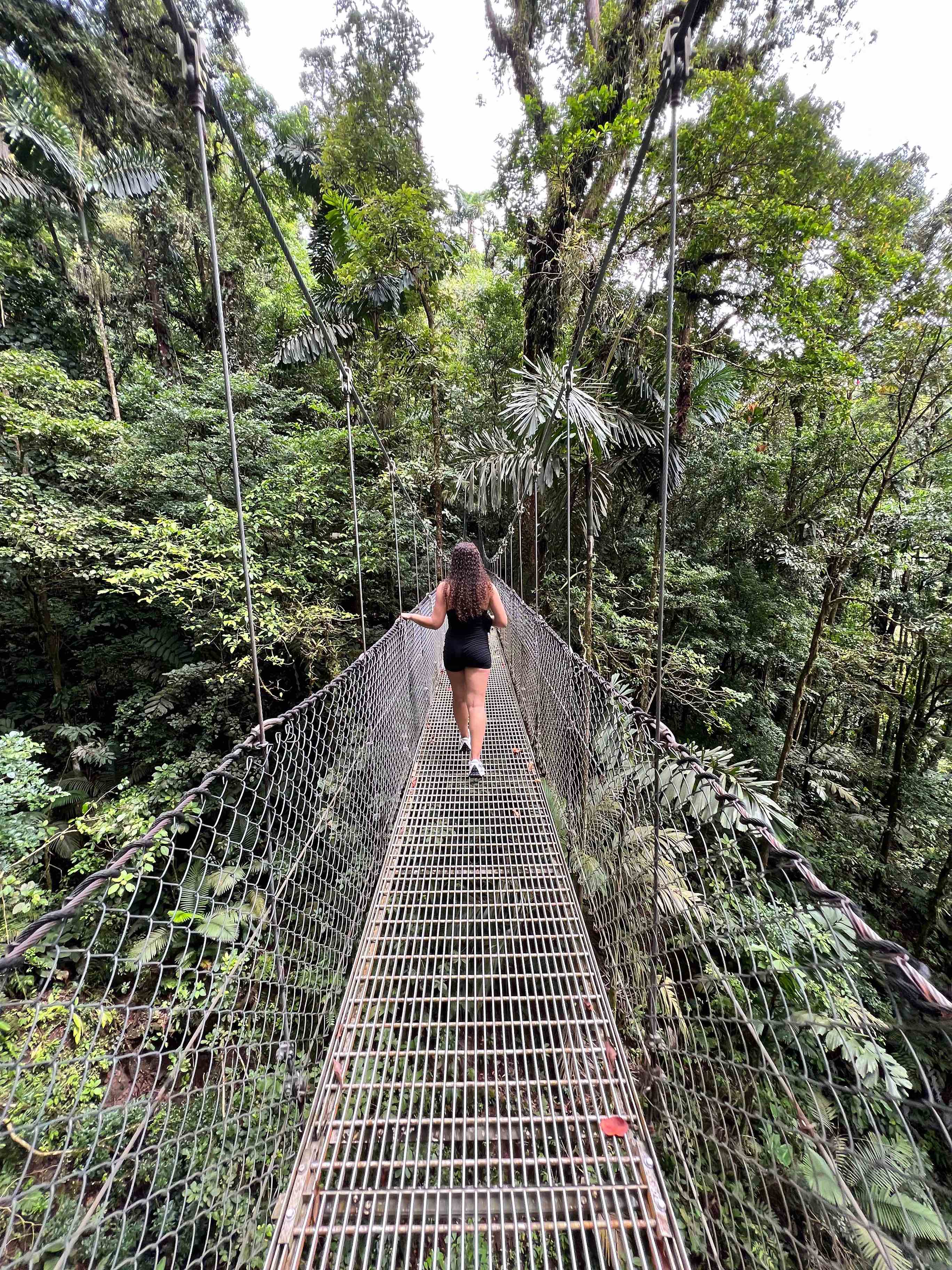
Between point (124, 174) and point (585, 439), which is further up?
point (124, 174)

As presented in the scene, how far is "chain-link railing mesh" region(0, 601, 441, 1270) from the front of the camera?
26.7 inches

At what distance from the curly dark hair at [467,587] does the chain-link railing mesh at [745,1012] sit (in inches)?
14.1

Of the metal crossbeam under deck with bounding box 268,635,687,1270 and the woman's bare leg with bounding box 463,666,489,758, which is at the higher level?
the woman's bare leg with bounding box 463,666,489,758

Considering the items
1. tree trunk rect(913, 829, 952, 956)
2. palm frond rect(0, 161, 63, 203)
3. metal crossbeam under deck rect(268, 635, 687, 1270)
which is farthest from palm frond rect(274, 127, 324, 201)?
tree trunk rect(913, 829, 952, 956)

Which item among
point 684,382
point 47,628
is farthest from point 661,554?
point 47,628

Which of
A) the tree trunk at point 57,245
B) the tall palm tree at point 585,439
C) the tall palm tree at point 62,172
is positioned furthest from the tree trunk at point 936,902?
the tree trunk at point 57,245

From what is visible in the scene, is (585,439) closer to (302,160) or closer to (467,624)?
(467,624)

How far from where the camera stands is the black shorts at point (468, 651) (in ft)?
6.55

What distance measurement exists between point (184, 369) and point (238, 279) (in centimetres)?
257

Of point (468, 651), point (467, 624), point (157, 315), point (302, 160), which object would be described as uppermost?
point (302, 160)

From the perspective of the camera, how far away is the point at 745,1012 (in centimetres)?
105

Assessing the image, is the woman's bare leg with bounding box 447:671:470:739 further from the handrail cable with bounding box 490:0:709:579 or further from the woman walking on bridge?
the handrail cable with bounding box 490:0:709:579

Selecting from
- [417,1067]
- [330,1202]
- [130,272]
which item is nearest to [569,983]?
[417,1067]

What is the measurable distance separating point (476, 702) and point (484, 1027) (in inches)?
42.9
